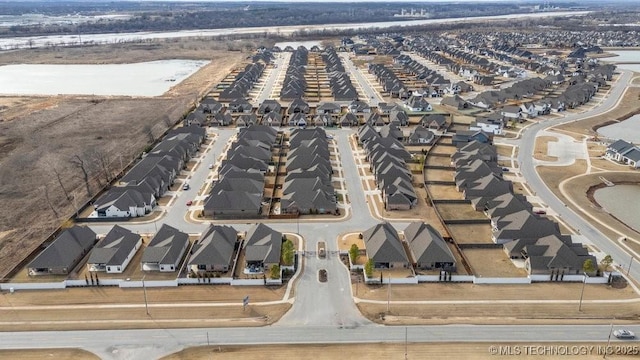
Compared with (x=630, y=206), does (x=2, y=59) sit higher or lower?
higher

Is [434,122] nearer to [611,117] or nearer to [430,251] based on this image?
[611,117]

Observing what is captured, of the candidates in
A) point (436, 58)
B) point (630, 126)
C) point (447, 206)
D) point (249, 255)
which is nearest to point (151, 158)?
point (249, 255)

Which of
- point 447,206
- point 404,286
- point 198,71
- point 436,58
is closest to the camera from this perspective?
point 404,286

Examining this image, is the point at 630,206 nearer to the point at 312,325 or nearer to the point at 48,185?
the point at 312,325

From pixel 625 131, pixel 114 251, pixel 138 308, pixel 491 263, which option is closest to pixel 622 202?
pixel 491 263

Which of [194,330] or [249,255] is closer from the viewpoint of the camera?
[194,330]

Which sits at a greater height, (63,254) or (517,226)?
(63,254)
